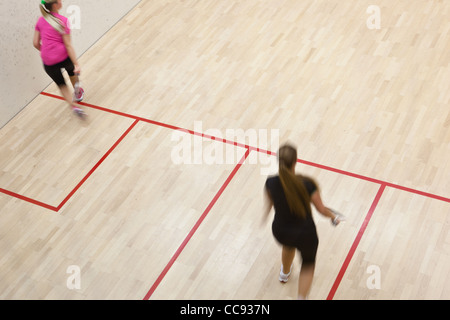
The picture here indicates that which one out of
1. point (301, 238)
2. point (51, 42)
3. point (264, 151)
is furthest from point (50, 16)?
point (301, 238)

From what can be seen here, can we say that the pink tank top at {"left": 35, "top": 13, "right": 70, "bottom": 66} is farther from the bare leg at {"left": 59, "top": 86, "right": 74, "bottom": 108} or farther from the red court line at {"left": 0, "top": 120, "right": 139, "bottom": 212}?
the red court line at {"left": 0, "top": 120, "right": 139, "bottom": 212}

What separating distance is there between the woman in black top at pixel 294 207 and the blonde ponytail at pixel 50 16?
2.35 metres

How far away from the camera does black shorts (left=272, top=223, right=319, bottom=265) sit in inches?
105

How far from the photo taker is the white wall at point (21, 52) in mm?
4488

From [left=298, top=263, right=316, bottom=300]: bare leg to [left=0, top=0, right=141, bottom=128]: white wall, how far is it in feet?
9.99

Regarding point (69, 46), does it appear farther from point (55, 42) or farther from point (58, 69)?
point (58, 69)

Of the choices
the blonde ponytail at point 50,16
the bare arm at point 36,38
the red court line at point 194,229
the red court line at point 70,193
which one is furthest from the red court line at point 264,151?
the blonde ponytail at point 50,16

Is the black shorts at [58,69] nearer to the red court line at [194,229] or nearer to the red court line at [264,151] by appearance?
the red court line at [264,151]

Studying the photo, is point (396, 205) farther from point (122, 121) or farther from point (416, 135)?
point (122, 121)

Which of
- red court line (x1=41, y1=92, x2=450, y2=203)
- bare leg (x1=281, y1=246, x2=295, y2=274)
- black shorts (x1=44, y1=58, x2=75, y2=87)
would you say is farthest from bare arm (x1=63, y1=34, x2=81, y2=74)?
bare leg (x1=281, y1=246, x2=295, y2=274)

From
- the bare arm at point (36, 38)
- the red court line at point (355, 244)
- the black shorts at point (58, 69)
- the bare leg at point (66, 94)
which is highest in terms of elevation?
the bare arm at point (36, 38)

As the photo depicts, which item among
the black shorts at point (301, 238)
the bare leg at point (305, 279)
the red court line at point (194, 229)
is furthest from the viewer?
the red court line at point (194, 229)

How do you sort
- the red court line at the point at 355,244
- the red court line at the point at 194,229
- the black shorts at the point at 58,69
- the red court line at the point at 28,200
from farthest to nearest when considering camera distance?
the black shorts at the point at 58,69 → the red court line at the point at 28,200 → the red court line at the point at 194,229 → the red court line at the point at 355,244
